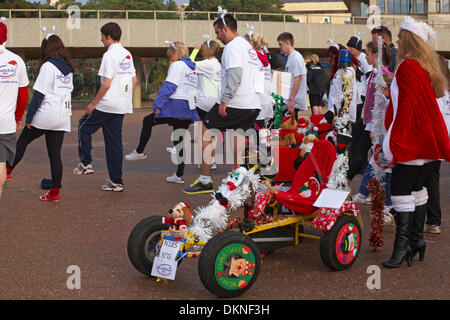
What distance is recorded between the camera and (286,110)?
10.4 metres

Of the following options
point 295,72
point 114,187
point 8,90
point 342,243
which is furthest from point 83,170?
point 342,243

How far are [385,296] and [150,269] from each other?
170 centimetres

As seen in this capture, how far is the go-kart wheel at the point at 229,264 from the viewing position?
444cm

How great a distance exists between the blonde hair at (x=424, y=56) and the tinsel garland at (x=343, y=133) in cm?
81

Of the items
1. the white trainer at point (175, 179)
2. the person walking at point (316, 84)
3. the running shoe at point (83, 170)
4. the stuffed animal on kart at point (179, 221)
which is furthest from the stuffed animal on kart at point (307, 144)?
the person walking at point (316, 84)

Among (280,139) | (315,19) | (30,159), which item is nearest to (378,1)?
Answer: (315,19)

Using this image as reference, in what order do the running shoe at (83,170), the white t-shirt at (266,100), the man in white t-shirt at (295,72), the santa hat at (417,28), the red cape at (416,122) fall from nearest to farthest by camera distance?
the red cape at (416,122) < the santa hat at (417,28) < the white t-shirt at (266,100) < the running shoe at (83,170) < the man in white t-shirt at (295,72)

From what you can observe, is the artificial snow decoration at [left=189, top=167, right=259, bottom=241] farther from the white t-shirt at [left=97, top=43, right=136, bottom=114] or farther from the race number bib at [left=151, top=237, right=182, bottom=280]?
the white t-shirt at [left=97, top=43, right=136, bottom=114]

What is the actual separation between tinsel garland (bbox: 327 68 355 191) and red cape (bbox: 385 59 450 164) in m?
0.61

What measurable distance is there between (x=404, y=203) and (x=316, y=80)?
879cm

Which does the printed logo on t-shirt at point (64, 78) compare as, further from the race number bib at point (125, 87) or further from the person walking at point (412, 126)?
the person walking at point (412, 126)

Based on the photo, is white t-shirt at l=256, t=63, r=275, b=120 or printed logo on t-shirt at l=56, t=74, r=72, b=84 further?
white t-shirt at l=256, t=63, r=275, b=120

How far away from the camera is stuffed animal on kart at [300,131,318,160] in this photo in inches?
238

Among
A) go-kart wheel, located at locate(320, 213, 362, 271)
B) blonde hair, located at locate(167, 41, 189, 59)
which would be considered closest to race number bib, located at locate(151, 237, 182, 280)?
go-kart wheel, located at locate(320, 213, 362, 271)
